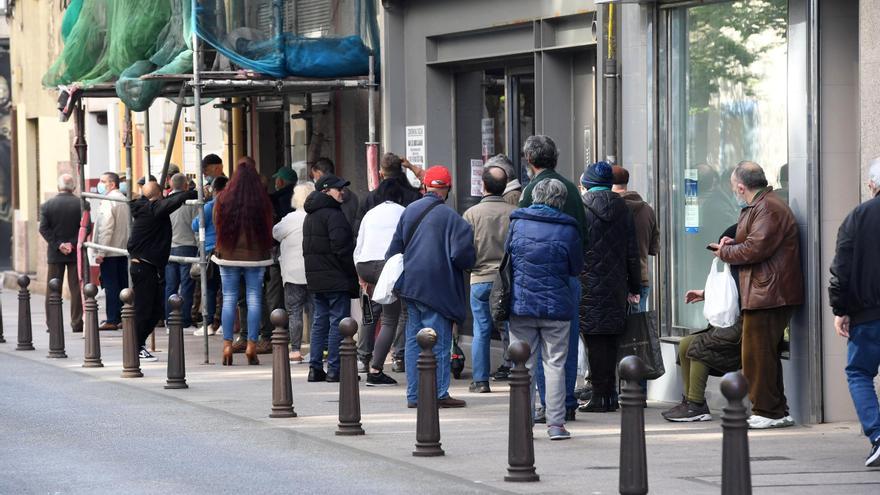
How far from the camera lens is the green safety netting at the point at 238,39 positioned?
16797mm

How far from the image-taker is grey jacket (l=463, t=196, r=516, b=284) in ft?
44.0

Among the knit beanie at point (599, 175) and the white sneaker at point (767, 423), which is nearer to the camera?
the white sneaker at point (767, 423)

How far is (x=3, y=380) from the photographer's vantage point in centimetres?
1541

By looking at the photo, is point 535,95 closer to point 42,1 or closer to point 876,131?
point 876,131

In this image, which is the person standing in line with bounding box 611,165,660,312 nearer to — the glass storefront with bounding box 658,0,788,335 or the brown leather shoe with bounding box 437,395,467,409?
→ the glass storefront with bounding box 658,0,788,335

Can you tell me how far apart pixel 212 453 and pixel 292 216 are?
5.43 m

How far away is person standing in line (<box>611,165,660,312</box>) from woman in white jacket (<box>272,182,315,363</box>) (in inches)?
147

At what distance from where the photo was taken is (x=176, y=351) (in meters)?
14.5

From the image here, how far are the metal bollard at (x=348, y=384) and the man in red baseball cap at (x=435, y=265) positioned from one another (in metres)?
1.12

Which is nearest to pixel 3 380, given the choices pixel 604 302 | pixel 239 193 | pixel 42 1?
pixel 239 193

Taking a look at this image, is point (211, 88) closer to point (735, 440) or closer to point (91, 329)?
point (91, 329)

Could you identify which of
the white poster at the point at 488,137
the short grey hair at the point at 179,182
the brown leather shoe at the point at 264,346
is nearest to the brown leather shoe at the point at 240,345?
the brown leather shoe at the point at 264,346

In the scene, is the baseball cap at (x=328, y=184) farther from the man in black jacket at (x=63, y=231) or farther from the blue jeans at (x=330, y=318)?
the man in black jacket at (x=63, y=231)

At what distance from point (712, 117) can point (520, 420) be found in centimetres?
463
